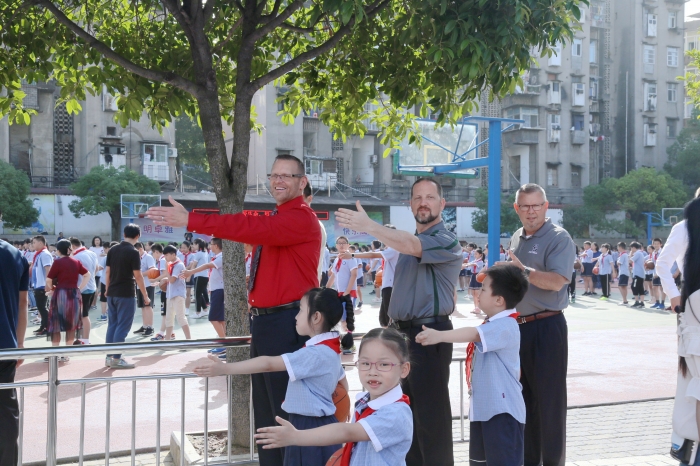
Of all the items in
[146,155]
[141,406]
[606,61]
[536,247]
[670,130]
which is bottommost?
[141,406]

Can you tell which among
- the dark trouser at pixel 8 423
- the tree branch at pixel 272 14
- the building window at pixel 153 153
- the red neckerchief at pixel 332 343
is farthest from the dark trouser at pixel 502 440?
the building window at pixel 153 153

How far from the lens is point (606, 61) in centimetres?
5931

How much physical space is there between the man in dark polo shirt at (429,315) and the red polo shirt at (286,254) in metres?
0.59

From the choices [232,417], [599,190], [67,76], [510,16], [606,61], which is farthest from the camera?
[606,61]

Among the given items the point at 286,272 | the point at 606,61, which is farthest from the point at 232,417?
the point at 606,61

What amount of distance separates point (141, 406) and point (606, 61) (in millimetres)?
58302

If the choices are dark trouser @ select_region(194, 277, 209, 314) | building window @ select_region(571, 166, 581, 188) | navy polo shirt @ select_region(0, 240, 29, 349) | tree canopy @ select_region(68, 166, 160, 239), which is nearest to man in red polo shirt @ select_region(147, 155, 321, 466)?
navy polo shirt @ select_region(0, 240, 29, 349)

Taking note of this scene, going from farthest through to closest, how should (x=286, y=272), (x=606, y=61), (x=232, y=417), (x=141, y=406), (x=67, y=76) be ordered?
(x=606, y=61) < (x=141, y=406) < (x=67, y=76) < (x=232, y=417) < (x=286, y=272)

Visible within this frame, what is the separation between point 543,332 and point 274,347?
1952 millimetres

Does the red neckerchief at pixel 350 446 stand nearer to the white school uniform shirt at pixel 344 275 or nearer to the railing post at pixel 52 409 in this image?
the railing post at pixel 52 409

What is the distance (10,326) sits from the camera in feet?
16.1

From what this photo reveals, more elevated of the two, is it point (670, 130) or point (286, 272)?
point (670, 130)

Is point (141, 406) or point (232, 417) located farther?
point (141, 406)

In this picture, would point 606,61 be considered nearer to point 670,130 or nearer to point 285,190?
point 670,130
